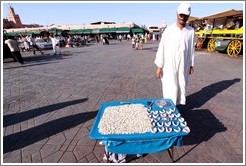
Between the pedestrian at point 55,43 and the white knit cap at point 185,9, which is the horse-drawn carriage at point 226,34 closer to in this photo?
the white knit cap at point 185,9

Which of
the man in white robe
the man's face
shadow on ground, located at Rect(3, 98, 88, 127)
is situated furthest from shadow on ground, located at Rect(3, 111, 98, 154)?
the man's face

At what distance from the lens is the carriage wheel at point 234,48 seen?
10719mm

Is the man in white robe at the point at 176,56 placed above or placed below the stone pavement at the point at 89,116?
above

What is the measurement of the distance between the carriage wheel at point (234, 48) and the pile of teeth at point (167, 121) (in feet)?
33.8

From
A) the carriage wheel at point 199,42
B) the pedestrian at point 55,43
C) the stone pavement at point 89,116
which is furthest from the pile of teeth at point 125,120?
the carriage wheel at point 199,42

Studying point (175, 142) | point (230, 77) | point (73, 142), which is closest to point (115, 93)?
point (73, 142)

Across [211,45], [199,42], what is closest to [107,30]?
[199,42]

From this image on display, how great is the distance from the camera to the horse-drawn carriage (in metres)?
10.9

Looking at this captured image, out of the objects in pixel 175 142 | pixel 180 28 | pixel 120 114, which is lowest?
pixel 175 142

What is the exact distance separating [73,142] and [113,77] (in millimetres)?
4263

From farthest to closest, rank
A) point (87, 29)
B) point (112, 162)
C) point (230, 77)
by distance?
point (87, 29), point (230, 77), point (112, 162)

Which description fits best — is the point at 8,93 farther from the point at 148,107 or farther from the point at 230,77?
the point at 230,77

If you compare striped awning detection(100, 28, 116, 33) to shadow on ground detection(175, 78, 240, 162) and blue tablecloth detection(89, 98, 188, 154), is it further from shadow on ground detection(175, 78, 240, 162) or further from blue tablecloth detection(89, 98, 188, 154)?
blue tablecloth detection(89, 98, 188, 154)

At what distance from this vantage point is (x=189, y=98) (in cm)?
473
